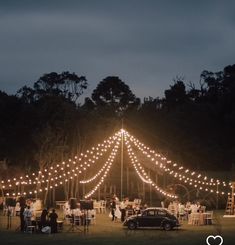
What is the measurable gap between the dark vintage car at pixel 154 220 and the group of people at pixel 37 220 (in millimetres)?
3835

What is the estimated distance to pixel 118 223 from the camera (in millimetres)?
33656

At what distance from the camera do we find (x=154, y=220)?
3016 cm

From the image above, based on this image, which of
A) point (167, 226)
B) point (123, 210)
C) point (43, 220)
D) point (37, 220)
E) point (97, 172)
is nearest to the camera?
point (43, 220)

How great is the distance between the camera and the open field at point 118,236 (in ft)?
81.1

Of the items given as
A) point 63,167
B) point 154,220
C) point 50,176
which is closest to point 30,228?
point 154,220

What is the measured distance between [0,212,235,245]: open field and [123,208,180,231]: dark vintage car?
33 cm

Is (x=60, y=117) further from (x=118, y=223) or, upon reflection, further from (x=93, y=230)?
(x=93, y=230)

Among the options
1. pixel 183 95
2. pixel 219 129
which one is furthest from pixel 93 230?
pixel 183 95

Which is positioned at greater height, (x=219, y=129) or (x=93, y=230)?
(x=219, y=129)

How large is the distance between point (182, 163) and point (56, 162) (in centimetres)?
1148

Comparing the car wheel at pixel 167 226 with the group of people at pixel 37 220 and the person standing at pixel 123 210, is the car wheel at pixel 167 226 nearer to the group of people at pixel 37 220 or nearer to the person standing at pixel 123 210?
the person standing at pixel 123 210

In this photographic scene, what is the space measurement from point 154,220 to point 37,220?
5.29m

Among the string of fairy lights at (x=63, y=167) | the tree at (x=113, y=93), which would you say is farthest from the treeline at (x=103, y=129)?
the tree at (x=113, y=93)

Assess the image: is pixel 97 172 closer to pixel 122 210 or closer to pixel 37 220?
pixel 122 210
